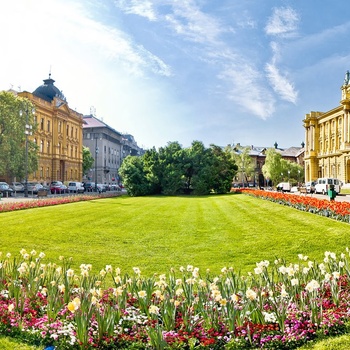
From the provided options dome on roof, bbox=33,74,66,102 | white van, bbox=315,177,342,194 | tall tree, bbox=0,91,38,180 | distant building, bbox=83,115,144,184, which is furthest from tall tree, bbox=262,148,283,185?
tall tree, bbox=0,91,38,180

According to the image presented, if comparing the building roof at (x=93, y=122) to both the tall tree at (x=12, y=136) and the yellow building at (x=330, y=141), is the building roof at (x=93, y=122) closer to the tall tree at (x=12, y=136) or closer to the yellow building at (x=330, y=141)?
the tall tree at (x=12, y=136)

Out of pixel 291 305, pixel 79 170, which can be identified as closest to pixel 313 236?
pixel 291 305

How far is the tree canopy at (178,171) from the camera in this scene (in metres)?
46.8

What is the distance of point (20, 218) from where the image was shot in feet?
60.5

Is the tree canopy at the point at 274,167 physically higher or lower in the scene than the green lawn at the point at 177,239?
higher

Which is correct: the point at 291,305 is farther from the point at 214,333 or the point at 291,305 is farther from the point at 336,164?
the point at 336,164

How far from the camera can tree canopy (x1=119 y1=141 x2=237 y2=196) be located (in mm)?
46781

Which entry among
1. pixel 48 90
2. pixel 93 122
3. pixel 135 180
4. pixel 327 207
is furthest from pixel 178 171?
pixel 93 122

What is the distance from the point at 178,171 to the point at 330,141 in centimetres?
6176

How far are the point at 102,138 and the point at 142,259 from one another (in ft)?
298

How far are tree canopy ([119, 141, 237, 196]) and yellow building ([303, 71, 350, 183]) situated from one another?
3895 cm

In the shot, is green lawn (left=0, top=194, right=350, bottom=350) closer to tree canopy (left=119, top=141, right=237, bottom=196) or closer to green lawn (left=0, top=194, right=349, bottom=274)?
green lawn (left=0, top=194, right=349, bottom=274)

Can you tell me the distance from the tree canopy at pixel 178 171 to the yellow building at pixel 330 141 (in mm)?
38952

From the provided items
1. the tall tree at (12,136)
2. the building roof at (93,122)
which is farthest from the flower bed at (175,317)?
the building roof at (93,122)
